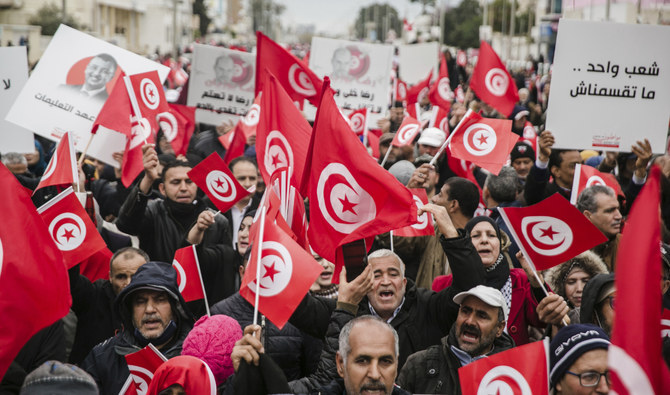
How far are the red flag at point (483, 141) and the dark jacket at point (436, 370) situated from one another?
2759 mm

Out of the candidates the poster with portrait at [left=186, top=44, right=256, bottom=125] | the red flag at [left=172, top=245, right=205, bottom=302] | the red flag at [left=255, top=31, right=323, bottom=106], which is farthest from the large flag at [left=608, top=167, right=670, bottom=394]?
the poster with portrait at [left=186, top=44, right=256, bottom=125]

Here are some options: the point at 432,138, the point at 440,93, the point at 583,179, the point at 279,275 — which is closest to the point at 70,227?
the point at 279,275

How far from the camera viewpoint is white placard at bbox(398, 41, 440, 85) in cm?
1858

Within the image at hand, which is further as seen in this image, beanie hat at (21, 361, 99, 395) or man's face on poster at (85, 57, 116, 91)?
man's face on poster at (85, 57, 116, 91)

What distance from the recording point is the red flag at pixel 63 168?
233 inches

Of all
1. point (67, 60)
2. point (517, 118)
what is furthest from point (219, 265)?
point (517, 118)

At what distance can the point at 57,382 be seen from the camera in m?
3.07

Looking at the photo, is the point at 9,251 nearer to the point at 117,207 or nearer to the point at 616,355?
the point at 616,355

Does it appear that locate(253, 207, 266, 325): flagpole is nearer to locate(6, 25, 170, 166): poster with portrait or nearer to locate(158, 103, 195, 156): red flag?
locate(6, 25, 170, 166): poster with portrait

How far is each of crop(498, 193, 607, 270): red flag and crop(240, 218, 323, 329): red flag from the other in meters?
1.36

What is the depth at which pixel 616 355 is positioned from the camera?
2.37 m

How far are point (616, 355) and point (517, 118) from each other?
10147 mm

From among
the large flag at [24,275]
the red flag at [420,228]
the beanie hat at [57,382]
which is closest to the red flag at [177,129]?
the red flag at [420,228]

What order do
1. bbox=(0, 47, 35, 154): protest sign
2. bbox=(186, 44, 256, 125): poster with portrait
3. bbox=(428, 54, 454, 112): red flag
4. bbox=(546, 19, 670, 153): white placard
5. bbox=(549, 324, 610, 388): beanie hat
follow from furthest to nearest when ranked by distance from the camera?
1. bbox=(428, 54, 454, 112): red flag
2. bbox=(186, 44, 256, 125): poster with portrait
3. bbox=(0, 47, 35, 154): protest sign
4. bbox=(546, 19, 670, 153): white placard
5. bbox=(549, 324, 610, 388): beanie hat
